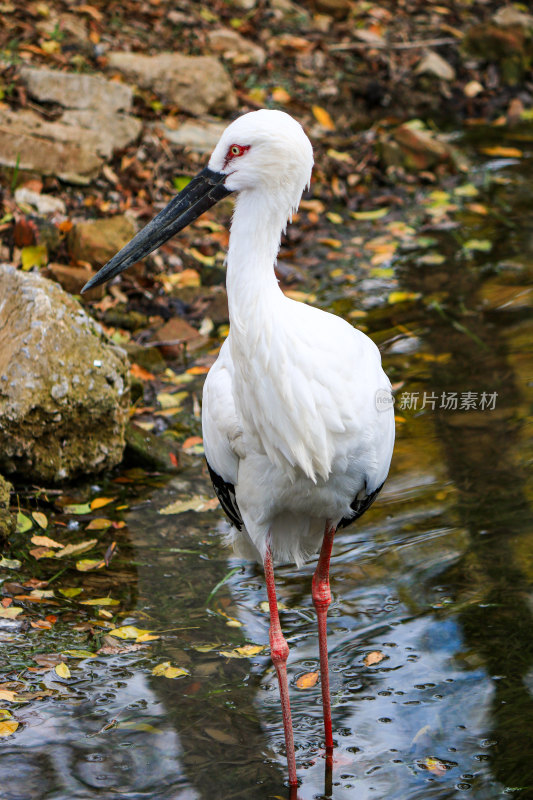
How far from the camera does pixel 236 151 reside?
3199 millimetres

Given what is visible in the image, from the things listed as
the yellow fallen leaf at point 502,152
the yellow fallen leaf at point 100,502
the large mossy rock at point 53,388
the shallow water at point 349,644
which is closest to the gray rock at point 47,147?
the large mossy rock at point 53,388

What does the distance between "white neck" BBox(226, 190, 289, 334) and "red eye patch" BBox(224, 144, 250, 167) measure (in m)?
0.13

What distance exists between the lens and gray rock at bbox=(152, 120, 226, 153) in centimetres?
816

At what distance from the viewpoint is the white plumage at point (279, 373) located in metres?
3.16

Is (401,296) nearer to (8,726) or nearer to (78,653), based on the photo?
(78,653)

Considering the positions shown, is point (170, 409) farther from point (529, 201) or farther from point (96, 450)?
point (529, 201)

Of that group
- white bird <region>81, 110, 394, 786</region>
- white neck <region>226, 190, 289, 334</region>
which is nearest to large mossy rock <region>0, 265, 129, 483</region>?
white bird <region>81, 110, 394, 786</region>

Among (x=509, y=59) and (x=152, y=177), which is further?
(x=509, y=59)

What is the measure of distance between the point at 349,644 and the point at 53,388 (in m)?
2.01

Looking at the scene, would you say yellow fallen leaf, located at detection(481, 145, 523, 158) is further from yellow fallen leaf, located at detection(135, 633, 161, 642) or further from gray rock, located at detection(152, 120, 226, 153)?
yellow fallen leaf, located at detection(135, 633, 161, 642)

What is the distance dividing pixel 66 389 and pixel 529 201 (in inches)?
192

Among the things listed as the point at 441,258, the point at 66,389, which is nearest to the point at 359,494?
the point at 66,389

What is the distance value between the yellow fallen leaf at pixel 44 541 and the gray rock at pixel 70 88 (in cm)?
444

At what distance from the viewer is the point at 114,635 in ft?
13.6
